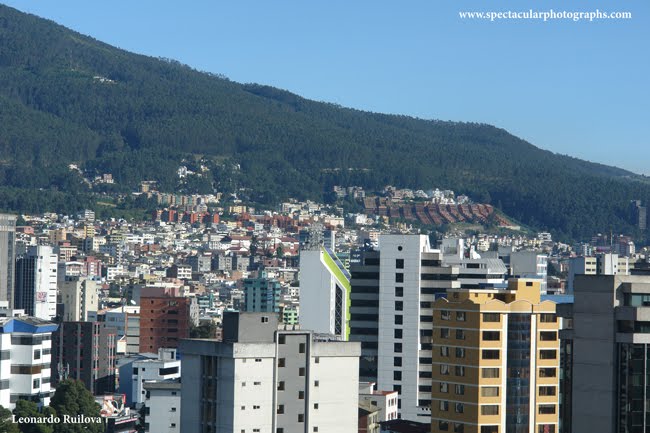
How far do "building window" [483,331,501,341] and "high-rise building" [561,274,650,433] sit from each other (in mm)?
11258

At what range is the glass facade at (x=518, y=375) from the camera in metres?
35.7

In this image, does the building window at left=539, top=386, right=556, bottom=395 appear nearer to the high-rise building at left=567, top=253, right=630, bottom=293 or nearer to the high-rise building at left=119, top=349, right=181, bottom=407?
the high-rise building at left=119, top=349, right=181, bottom=407

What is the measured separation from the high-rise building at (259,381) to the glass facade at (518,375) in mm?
3563

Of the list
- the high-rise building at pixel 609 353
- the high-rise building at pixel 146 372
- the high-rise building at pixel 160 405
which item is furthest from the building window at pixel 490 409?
the high-rise building at pixel 146 372

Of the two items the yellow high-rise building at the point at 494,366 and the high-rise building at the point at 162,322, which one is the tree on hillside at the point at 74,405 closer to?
the yellow high-rise building at the point at 494,366

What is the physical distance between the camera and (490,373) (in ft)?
117

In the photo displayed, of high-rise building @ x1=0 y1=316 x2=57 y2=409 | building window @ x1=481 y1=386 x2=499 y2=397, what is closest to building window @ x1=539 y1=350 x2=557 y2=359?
building window @ x1=481 y1=386 x2=499 y2=397

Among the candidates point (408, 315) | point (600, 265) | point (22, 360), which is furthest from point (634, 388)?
point (600, 265)

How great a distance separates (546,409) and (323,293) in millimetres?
39296

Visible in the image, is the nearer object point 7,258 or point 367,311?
A: point 367,311

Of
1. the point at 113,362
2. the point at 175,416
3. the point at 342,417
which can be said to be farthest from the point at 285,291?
the point at 342,417

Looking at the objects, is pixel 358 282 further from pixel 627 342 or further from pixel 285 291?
pixel 285 291

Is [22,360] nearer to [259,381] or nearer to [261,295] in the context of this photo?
[259,381]

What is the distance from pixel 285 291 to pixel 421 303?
81.3 meters
